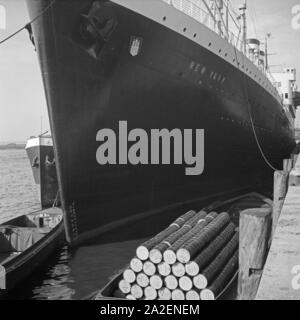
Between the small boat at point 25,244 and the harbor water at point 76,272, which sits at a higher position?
the small boat at point 25,244

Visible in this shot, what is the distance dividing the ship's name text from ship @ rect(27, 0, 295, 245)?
5.9 inches

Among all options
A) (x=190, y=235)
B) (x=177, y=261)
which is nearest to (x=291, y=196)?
(x=190, y=235)

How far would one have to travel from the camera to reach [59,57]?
9.41 m

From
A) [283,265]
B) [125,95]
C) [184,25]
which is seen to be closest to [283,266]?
[283,265]

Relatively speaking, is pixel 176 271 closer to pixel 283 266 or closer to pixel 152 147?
pixel 283 266

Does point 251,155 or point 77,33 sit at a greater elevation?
point 77,33

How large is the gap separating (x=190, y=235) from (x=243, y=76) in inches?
408

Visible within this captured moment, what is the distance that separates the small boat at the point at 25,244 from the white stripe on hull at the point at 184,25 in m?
6.47

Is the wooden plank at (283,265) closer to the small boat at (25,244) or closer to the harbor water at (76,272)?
the harbor water at (76,272)

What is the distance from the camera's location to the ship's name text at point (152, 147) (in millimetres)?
10328

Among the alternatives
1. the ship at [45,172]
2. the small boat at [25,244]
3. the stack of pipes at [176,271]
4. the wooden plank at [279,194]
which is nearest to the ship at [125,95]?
the small boat at [25,244]

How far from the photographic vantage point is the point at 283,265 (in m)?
4.23
